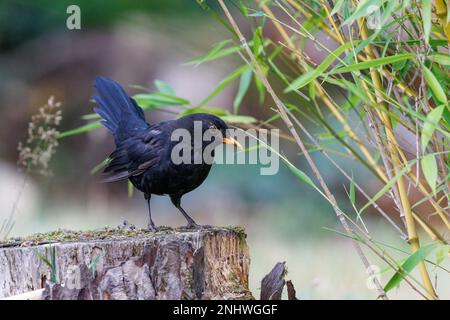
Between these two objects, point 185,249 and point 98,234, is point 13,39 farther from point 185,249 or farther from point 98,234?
point 185,249

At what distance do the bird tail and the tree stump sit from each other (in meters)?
1.10

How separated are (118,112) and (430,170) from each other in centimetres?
252

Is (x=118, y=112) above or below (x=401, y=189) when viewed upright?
above

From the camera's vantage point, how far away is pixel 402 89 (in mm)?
2916

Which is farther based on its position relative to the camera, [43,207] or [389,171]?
[43,207]

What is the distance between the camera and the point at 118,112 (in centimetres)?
446

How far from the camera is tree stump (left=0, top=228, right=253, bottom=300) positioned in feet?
8.62

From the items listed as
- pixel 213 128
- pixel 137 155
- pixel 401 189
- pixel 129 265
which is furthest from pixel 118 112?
pixel 401 189

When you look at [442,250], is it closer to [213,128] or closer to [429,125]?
[429,125]

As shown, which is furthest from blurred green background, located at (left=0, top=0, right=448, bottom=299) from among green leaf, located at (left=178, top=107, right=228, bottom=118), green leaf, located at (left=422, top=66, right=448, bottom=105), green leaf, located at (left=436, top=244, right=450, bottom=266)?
green leaf, located at (left=422, top=66, right=448, bottom=105)

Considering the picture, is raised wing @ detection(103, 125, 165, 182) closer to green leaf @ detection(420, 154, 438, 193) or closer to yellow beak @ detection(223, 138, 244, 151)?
yellow beak @ detection(223, 138, 244, 151)

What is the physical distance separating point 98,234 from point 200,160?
2.35ft
